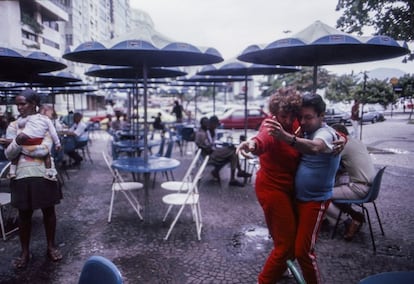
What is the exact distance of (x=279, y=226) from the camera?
2393mm

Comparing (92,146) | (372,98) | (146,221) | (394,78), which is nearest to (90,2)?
(146,221)

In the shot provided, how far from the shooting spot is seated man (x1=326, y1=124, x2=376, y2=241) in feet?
12.7

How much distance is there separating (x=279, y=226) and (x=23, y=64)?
5.57 m

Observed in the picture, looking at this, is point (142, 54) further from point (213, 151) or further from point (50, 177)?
point (213, 151)

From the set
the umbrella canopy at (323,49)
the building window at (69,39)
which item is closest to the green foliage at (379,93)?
the umbrella canopy at (323,49)

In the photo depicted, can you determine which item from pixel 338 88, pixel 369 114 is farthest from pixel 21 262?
pixel 338 88

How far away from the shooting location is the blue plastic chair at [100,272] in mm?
1373

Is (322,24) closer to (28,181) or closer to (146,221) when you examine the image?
(146,221)

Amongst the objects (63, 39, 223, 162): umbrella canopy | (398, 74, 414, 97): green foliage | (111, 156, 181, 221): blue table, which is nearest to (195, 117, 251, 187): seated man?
(111, 156, 181, 221): blue table

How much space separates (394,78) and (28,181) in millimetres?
5580

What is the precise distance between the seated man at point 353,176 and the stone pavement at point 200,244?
11.1 inches

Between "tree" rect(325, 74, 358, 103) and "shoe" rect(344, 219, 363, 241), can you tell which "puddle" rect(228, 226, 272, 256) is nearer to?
"shoe" rect(344, 219, 363, 241)

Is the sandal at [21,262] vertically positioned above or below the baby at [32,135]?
below

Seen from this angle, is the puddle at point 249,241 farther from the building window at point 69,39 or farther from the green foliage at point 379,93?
the building window at point 69,39
